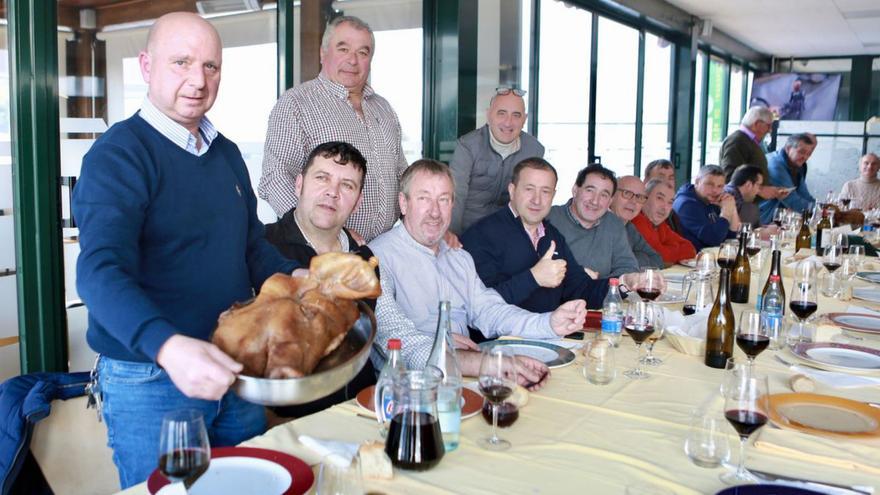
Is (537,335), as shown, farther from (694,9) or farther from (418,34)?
(694,9)

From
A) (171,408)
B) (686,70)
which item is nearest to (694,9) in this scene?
(686,70)

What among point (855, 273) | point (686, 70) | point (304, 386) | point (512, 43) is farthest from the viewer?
point (686, 70)

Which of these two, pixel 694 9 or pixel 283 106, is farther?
pixel 694 9

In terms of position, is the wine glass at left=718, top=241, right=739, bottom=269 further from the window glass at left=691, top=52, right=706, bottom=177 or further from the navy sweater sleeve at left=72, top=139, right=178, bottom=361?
the window glass at left=691, top=52, right=706, bottom=177

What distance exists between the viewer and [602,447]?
4.77ft

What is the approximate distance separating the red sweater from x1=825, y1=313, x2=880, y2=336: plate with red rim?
168 centimetres

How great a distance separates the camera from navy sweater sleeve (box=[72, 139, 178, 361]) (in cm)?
113

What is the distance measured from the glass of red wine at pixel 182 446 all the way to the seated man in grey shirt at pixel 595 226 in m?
2.73

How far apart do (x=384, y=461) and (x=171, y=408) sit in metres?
0.63

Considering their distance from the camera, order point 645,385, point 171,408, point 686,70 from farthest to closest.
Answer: point 686,70 < point 645,385 < point 171,408

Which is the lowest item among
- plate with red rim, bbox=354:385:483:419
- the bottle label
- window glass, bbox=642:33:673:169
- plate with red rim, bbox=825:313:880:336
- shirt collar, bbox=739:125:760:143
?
plate with red rim, bbox=354:385:483:419

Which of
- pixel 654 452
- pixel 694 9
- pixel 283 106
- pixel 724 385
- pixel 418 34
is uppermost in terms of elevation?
pixel 694 9

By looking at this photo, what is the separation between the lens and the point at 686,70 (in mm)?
8930

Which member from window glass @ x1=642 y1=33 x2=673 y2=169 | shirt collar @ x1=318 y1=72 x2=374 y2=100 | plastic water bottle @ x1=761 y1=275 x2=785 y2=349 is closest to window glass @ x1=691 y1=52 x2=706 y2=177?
window glass @ x1=642 y1=33 x2=673 y2=169
